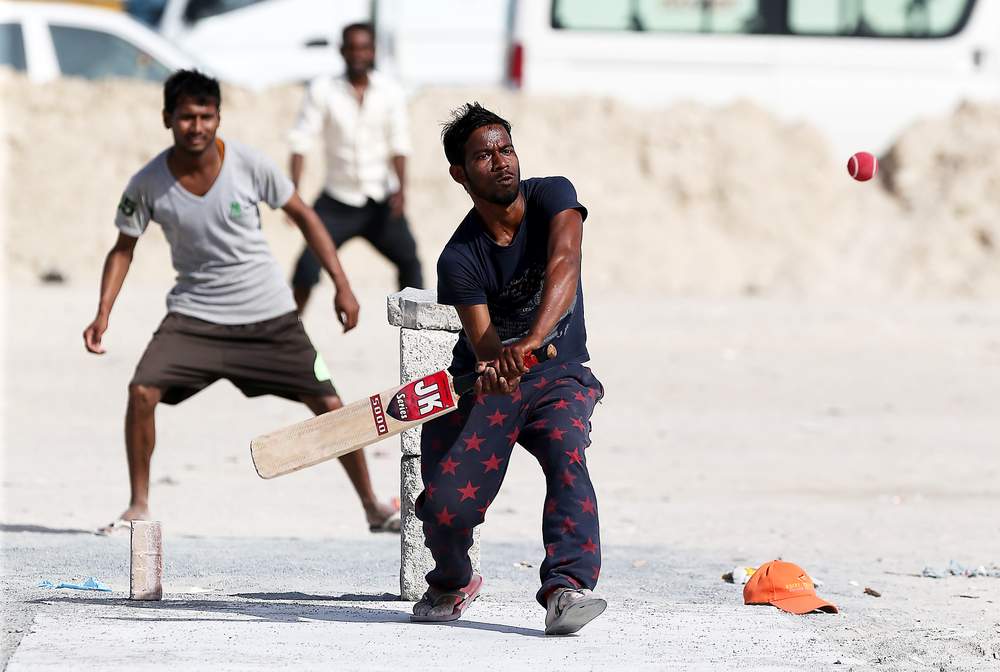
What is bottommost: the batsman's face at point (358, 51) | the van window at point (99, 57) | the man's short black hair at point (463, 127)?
the man's short black hair at point (463, 127)

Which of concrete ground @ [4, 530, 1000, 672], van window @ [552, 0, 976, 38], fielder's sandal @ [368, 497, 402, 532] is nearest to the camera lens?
concrete ground @ [4, 530, 1000, 672]

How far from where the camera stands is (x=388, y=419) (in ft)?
17.0

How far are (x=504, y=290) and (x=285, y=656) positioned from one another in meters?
1.16

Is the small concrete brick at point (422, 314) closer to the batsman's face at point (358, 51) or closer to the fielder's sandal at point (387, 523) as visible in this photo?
the fielder's sandal at point (387, 523)

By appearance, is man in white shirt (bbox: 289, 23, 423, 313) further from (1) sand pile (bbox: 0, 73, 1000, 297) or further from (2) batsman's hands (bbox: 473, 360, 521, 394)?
(1) sand pile (bbox: 0, 73, 1000, 297)

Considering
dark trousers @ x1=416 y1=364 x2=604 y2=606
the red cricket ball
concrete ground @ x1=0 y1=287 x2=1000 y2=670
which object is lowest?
concrete ground @ x1=0 y1=287 x2=1000 y2=670

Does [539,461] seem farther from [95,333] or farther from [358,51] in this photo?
[358,51]

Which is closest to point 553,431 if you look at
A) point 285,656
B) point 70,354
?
point 285,656

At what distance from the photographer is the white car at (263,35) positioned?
663 inches

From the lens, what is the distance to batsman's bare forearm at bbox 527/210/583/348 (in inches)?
192

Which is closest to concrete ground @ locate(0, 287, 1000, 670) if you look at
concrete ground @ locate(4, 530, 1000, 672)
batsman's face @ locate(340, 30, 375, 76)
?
concrete ground @ locate(4, 530, 1000, 672)

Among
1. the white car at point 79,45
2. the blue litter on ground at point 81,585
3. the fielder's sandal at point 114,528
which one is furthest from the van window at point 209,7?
the blue litter on ground at point 81,585

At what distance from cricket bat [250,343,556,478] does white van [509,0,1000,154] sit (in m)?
11.7

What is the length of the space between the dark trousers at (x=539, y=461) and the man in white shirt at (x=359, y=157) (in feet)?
15.9
